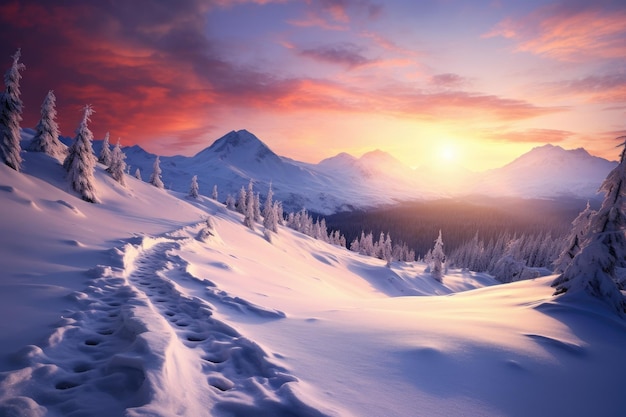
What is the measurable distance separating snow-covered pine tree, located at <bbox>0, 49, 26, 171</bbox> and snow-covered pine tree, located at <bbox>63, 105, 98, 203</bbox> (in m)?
3.57

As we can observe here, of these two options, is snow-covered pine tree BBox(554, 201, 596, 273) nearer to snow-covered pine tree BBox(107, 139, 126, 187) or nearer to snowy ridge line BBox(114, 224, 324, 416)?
snowy ridge line BBox(114, 224, 324, 416)

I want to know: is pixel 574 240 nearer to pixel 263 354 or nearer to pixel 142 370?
pixel 263 354

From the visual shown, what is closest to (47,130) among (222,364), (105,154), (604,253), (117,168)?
(117,168)

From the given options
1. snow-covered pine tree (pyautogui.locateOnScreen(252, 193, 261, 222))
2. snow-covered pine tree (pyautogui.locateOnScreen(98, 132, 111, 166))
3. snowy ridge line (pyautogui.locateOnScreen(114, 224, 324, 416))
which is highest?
snow-covered pine tree (pyautogui.locateOnScreen(98, 132, 111, 166))

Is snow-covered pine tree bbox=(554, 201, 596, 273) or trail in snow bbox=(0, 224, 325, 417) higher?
snow-covered pine tree bbox=(554, 201, 596, 273)

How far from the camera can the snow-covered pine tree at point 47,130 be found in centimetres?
2905

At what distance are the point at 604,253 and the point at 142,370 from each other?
46.6 ft

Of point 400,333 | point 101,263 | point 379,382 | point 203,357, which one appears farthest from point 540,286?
point 101,263

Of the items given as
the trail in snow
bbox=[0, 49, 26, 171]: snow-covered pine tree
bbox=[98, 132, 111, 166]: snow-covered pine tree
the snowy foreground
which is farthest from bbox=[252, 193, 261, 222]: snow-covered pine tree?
the trail in snow

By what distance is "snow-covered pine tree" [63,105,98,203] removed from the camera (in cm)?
2531

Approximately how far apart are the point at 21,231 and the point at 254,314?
37.1 ft

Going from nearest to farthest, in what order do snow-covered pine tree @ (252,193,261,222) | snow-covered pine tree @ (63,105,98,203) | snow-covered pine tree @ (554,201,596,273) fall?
snow-covered pine tree @ (554,201,596,273), snow-covered pine tree @ (63,105,98,203), snow-covered pine tree @ (252,193,261,222)

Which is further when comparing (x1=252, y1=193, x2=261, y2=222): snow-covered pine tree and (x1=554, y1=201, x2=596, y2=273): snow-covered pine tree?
(x1=252, y1=193, x2=261, y2=222): snow-covered pine tree

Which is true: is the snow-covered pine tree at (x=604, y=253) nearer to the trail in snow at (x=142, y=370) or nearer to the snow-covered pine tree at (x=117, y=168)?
the trail in snow at (x=142, y=370)
